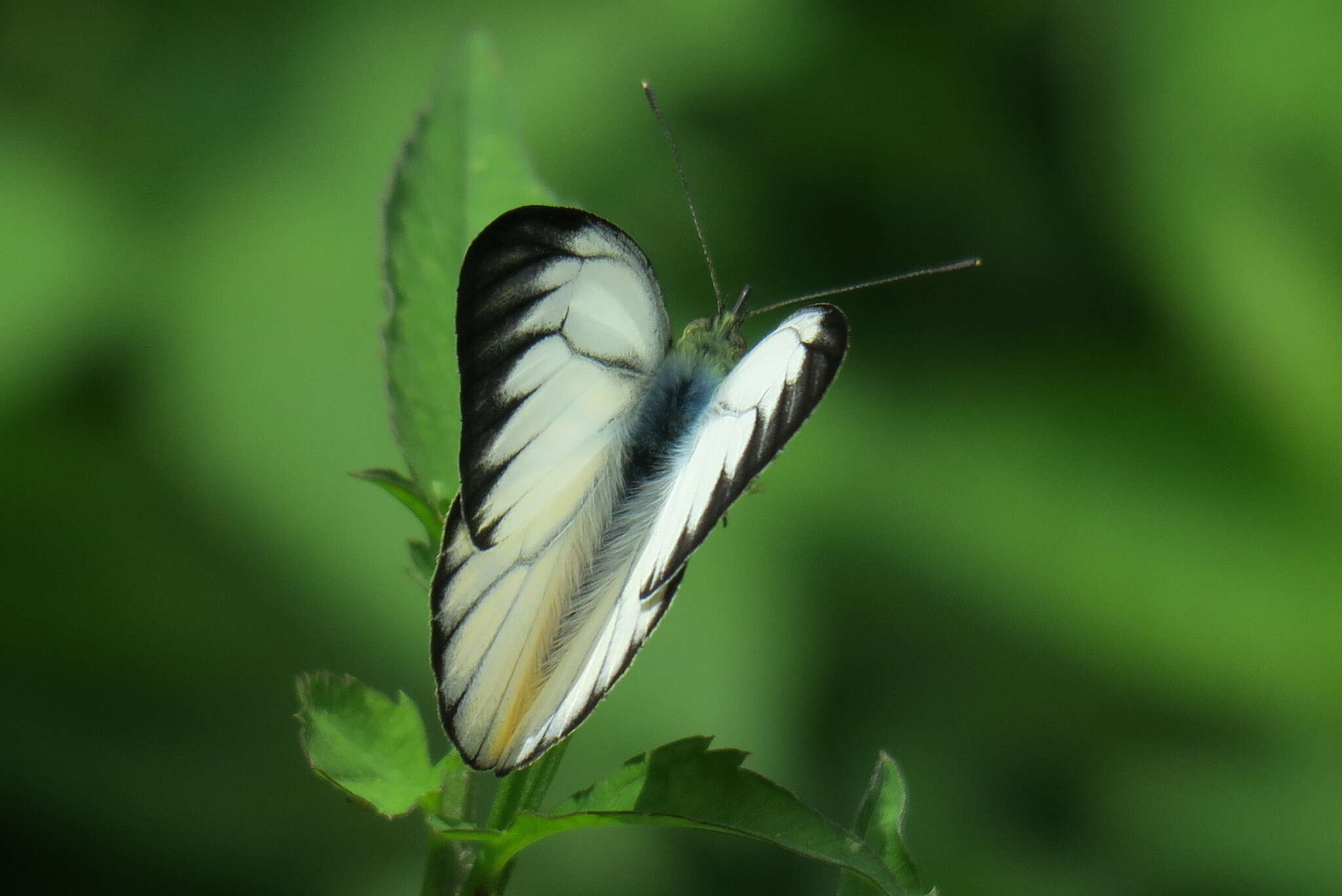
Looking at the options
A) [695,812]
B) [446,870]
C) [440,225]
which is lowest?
[446,870]

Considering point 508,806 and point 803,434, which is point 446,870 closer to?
point 508,806

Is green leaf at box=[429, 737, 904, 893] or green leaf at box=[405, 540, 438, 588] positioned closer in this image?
green leaf at box=[429, 737, 904, 893]

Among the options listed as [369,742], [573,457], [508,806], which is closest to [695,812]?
[508,806]

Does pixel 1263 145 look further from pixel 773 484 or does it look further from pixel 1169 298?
pixel 773 484

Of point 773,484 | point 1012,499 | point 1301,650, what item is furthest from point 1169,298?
point 773,484

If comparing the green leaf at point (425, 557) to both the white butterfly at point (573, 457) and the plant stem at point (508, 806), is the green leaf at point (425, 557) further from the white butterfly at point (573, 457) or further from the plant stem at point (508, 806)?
the plant stem at point (508, 806)

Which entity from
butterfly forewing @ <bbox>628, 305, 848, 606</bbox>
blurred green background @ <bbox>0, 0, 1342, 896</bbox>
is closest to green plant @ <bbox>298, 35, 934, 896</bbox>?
butterfly forewing @ <bbox>628, 305, 848, 606</bbox>

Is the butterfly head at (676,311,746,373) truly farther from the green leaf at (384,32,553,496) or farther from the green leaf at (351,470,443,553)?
the green leaf at (351,470,443,553)
